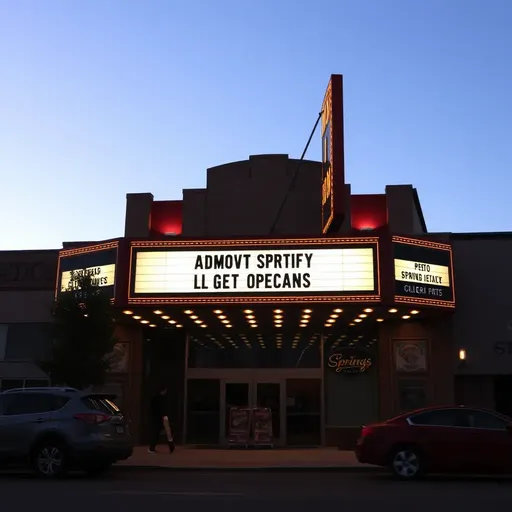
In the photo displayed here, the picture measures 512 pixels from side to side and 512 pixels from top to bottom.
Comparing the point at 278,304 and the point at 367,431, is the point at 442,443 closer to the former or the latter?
the point at 367,431

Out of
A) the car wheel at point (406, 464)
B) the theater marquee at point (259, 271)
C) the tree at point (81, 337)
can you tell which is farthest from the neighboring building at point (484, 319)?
the tree at point (81, 337)

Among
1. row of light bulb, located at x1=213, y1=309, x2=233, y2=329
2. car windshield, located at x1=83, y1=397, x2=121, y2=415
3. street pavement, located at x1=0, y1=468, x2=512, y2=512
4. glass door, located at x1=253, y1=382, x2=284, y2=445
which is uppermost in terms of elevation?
row of light bulb, located at x1=213, y1=309, x2=233, y2=329

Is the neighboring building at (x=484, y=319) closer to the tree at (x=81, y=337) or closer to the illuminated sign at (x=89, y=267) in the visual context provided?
the illuminated sign at (x=89, y=267)

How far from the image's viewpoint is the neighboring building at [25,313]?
22.7 meters

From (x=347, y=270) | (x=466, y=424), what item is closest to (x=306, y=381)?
(x=347, y=270)

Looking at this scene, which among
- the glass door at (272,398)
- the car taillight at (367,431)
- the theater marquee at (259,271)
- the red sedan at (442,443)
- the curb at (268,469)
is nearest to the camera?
the red sedan at (442,443)

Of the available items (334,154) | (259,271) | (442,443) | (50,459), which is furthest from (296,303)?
(50,459)

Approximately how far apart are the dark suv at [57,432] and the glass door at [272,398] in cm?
952

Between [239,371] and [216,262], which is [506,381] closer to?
[239,371]

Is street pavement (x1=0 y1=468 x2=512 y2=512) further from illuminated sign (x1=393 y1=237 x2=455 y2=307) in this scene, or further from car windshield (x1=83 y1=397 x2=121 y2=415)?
illuminated sign (x1=393 y1=237 x2=455 y2=307)

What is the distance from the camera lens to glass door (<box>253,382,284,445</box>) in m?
22.5

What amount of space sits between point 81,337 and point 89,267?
243cm

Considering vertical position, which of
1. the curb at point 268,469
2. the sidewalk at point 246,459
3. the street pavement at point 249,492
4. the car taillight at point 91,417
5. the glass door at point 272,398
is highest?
the glass door at point 272,398

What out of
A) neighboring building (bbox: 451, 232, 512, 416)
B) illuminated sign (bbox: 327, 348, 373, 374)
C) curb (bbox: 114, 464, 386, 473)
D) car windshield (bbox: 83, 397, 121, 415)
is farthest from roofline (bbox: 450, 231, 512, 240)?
car windshield (bbox: 83, 397, 121, 415)
